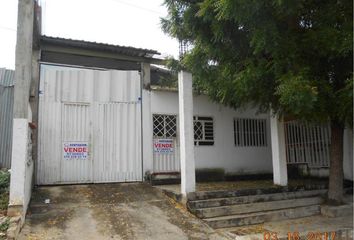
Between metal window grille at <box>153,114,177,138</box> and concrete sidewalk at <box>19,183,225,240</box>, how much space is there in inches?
83.6

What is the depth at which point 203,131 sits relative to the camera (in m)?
11.9

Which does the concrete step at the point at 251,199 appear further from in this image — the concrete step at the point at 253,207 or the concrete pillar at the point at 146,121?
the concrete pillar at the point at 146,121

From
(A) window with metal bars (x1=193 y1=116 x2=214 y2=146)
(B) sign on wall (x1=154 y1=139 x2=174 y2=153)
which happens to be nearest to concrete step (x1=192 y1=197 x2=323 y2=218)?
(B) sign on wall (x1=154 y1=139 x2=174 y2=153)

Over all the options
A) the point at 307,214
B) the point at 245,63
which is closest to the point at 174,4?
the point at 245,63

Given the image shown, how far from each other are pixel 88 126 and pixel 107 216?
11.6ft

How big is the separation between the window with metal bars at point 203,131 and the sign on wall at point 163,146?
92 centimetres

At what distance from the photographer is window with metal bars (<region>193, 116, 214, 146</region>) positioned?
11.8 metres

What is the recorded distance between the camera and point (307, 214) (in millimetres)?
8891

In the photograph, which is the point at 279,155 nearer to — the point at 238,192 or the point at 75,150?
the point at 238,192

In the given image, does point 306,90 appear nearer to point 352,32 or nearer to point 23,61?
point 352,32

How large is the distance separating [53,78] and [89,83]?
1.01 m
